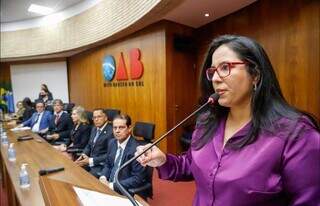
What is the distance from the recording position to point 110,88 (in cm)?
604

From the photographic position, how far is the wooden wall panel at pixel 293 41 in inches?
114

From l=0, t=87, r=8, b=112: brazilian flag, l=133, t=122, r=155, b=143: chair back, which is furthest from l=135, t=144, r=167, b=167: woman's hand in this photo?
l=0, t=87, r=8, b=112: brazilian flag

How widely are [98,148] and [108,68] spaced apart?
334cm

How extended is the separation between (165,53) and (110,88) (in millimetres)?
2187

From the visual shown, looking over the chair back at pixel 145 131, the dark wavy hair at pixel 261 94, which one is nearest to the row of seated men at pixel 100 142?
the chair back at pixel 145 131

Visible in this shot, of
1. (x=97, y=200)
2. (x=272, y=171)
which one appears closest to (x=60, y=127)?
(x=97, y=200)

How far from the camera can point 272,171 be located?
2.47 ft

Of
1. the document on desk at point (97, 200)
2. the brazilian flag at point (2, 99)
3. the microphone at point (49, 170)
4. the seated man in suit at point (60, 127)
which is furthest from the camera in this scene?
the brazilian flag at point (2, 99)

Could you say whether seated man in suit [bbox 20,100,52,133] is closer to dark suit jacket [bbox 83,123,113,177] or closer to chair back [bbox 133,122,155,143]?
dark suit jacket [bbox 83,123,113,177]

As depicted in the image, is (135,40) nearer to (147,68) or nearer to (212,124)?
(147,68)

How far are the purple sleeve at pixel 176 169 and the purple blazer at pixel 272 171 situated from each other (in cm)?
22

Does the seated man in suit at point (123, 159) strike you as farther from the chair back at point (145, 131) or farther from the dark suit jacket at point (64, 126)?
the dark suit jacket at point (64, 126)

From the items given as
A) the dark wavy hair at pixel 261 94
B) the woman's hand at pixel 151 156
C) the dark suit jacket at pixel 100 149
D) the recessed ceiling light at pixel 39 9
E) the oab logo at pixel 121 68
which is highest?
the recessed ceiling light at pixel 39 9

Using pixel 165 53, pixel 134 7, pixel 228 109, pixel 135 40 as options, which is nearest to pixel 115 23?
pixel 135 40
